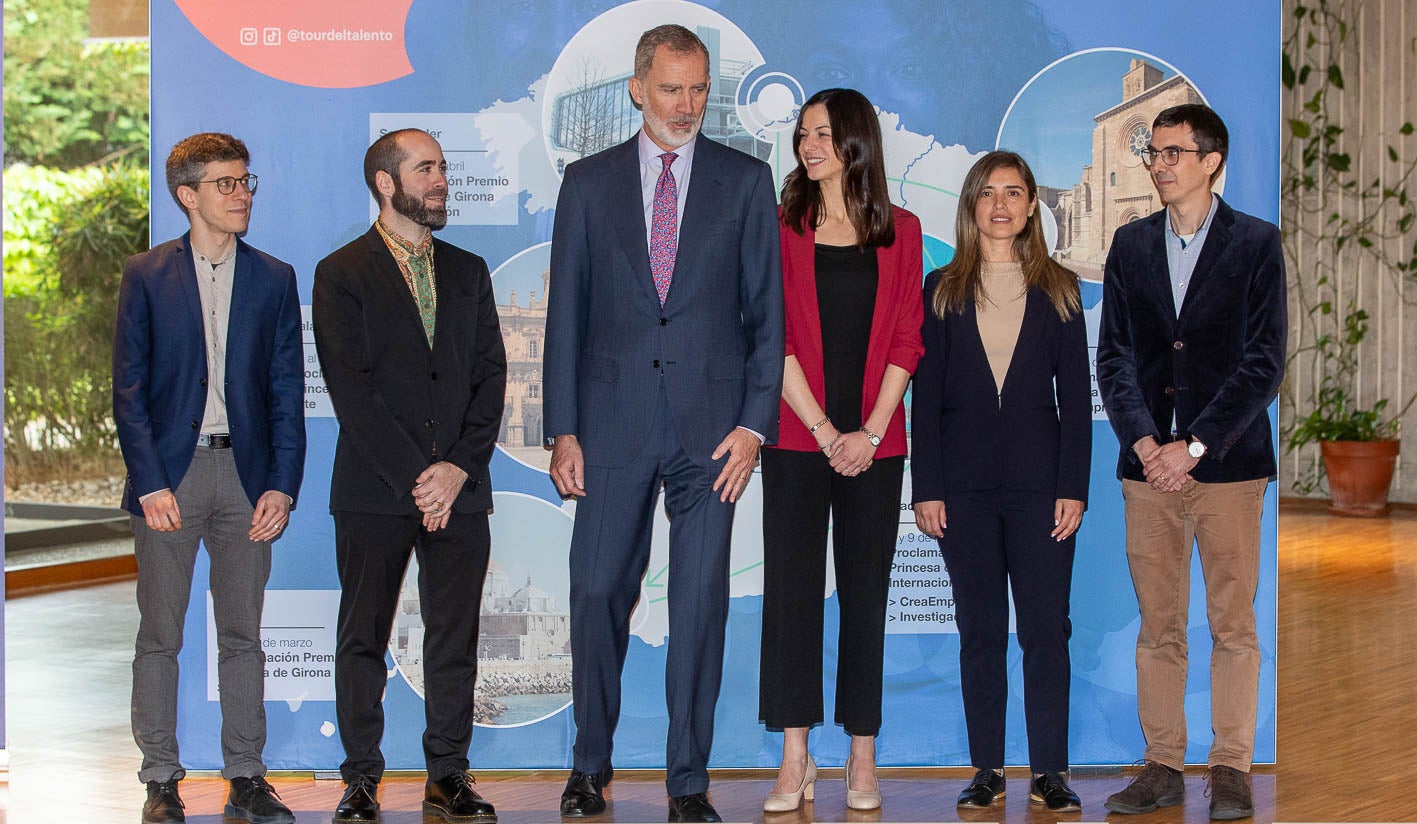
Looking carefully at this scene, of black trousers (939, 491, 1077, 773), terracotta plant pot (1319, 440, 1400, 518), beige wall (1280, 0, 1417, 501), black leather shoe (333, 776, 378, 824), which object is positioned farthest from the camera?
beige wall (1280, 0, 1417, 501)

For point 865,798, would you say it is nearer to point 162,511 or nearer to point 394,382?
point 394,382

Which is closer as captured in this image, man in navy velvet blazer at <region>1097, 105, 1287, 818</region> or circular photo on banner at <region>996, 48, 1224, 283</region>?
man in navy velvet blazer at <region>1097, 105, 1287, 818</region>

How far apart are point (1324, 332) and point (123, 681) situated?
31.3 ft

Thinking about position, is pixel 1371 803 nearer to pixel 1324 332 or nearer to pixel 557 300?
pixel 557 300

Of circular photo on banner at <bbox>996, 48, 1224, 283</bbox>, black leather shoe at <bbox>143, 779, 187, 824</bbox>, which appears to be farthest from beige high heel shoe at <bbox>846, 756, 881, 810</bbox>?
black leather shoe at <bbox>143, 779, 187, 824</bbox>

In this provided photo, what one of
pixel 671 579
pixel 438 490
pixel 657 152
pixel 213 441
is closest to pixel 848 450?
pixel 671 579

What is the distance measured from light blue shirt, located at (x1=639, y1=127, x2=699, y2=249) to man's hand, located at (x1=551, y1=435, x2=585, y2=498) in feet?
1.86

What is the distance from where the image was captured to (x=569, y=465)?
369 centimetres

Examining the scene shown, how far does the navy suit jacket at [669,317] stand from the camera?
3.69 m

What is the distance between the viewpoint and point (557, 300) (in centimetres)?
371

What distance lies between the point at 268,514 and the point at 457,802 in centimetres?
93

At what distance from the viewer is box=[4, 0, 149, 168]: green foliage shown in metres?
8.70

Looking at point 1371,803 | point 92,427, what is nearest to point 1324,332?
point 1371,803

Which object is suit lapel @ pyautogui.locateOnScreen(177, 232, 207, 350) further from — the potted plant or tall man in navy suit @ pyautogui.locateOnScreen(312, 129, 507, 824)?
the potted plant
